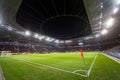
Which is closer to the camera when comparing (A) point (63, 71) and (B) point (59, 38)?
(A) point (63, 71)

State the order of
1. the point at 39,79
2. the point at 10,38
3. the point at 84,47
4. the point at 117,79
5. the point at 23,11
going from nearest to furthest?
Answer: the point at 117,79
the point at 39,79
the point at 23,11
the point at 10,38
the point at 84,47

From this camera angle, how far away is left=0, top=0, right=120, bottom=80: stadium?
226 inches

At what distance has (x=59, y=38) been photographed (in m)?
60.7

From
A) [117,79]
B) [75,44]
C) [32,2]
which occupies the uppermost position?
[32,2]

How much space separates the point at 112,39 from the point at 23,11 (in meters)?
54.6

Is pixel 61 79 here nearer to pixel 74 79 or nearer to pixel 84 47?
pixel 74 79

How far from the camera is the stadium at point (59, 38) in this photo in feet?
18.9

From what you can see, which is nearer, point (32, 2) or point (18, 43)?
point (32, 2)

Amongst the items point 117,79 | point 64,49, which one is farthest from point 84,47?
point 117,79

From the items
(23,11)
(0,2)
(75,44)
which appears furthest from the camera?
(75,44)

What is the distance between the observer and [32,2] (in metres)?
15.7

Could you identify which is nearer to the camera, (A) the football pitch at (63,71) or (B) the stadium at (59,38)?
(A) the football pitch at (63,71)

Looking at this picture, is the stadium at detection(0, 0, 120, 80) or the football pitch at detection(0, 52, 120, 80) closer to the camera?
the football pitch at detection(0, 52, 120, 80)

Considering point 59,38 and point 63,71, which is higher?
point 59,38
